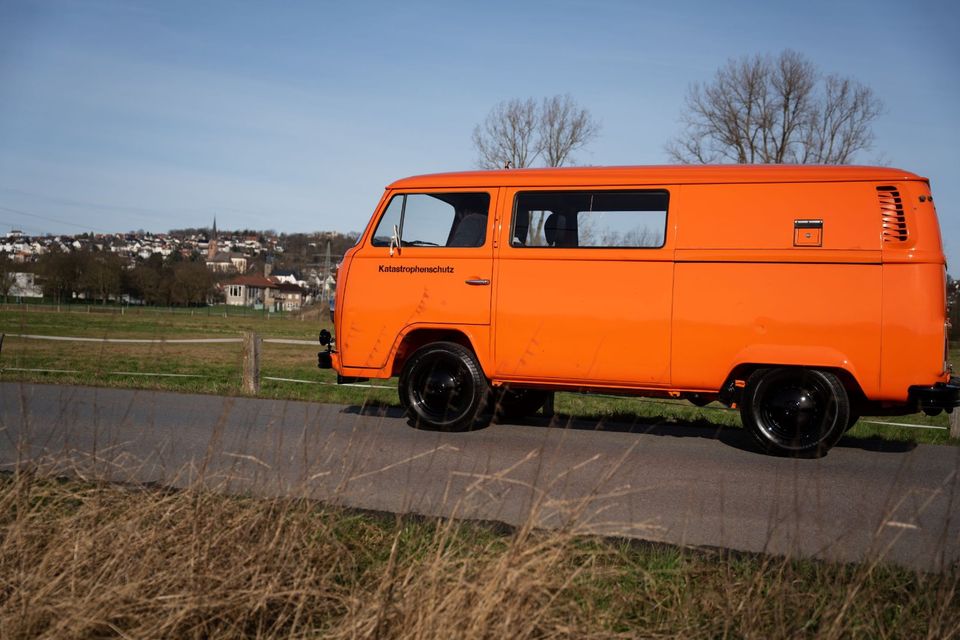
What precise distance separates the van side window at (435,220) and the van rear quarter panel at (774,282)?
2048mm

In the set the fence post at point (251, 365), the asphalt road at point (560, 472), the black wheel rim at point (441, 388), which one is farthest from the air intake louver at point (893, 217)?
the fence post at point (251, 365)

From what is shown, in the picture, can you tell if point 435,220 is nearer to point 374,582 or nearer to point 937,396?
point 937,396

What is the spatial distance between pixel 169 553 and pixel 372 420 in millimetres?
5664

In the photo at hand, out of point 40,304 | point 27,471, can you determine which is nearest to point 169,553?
point 27,471

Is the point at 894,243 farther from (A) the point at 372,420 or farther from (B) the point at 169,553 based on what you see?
(B) the point at 169,553

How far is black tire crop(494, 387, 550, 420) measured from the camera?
32.6ft

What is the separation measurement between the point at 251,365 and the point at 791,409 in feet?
27.4

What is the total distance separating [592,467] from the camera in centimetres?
702

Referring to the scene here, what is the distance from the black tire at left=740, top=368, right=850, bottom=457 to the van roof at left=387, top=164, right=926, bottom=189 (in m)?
1.73

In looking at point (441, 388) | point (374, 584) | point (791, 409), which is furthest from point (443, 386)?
point (374, 584)

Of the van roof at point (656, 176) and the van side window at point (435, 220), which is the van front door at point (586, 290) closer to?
the van roof at point (656, 176)

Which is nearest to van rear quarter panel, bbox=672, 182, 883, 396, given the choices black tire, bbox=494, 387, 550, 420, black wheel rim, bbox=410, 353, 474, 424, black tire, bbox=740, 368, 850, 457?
black tire, bbox=740, 368, 850, 457

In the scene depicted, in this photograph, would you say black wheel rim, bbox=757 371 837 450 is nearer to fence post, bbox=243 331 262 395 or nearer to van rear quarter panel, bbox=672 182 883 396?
van rear quarter panel, bbox=672 182 883 396

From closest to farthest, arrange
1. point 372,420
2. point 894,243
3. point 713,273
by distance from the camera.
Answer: point 894,243 < point 713,273 < point 372,420
